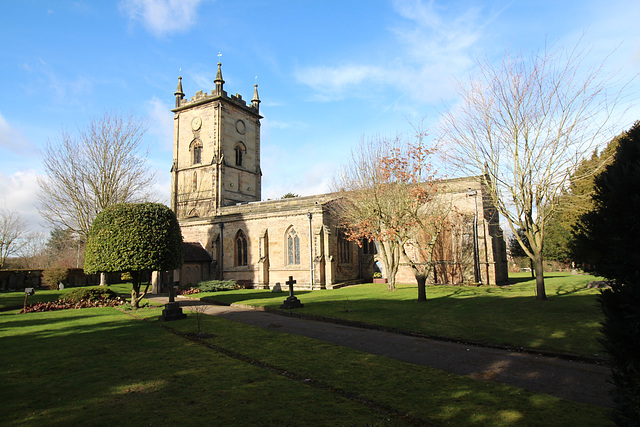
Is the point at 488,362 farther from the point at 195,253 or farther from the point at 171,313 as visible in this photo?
the point at 195,253

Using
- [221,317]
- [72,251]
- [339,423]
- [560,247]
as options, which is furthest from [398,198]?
[72,251]

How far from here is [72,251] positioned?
5109cm

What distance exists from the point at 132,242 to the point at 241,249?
48.7ft

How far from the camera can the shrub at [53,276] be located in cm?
2819

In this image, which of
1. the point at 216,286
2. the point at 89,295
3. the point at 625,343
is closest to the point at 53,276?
the point at 89,295

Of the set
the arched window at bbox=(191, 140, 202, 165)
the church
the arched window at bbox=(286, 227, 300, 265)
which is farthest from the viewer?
the arched window at bbox=(191, 140, 202, 165)

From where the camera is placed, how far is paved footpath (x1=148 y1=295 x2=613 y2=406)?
19.2ft

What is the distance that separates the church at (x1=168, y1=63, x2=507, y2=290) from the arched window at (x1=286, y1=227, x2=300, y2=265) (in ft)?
0.26

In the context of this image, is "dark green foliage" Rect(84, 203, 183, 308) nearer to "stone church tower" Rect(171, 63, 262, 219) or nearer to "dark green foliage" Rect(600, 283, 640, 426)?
"dark green foliage" Rect(600, 283, 640, 426)

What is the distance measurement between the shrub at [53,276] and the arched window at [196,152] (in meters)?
16.6

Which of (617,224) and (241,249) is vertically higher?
(241,249)

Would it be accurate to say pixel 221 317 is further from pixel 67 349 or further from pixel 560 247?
pixel 560 247

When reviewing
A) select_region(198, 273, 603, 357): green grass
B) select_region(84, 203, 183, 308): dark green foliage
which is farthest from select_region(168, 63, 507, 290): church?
select_region(84, 203, 183, 308): dark green foliage

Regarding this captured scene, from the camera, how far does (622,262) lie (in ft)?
11.0
